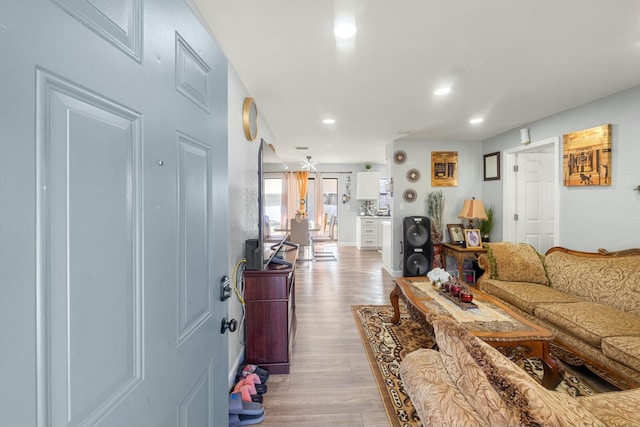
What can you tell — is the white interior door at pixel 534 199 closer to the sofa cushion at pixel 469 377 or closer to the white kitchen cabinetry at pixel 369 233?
the white kitchen cabinetry at pixel 369 233

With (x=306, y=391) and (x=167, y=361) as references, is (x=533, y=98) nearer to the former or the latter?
(x=306, y=391)

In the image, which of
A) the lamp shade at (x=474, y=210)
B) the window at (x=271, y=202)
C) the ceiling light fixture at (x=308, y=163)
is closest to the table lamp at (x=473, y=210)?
the lamp shade at (x=474, y=210)

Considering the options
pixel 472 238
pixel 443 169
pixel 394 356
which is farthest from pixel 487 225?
pixel 394 356

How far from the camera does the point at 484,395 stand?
0.86m

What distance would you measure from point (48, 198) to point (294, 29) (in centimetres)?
176

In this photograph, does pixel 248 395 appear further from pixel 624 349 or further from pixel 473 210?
pixel 473 210

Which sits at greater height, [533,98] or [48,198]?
[533,98]

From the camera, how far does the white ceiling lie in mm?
1612

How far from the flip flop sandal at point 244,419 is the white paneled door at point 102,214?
0.98m

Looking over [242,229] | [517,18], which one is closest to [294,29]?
[517,18]

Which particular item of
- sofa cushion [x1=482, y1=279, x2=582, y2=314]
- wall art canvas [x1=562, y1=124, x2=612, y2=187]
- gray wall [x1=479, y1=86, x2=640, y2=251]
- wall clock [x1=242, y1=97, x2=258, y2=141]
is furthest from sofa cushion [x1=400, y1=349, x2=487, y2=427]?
wall art canvas [x1=562, y1=124, x2=612, y2=187]

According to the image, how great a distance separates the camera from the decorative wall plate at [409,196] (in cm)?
498

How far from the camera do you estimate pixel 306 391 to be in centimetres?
206

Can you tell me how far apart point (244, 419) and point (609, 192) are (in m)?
3.82
